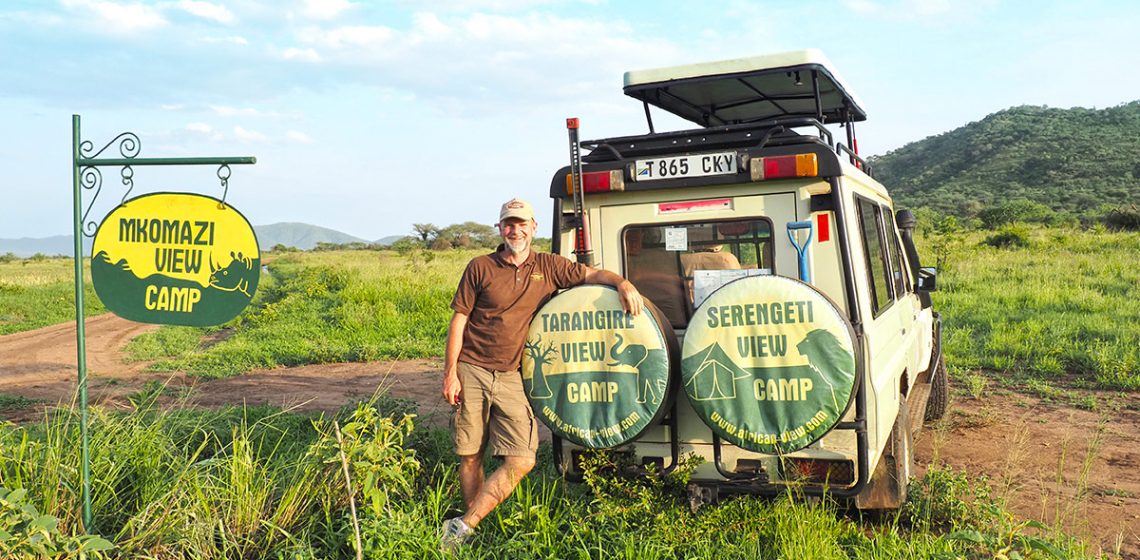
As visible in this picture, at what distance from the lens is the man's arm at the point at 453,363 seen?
12.9ft

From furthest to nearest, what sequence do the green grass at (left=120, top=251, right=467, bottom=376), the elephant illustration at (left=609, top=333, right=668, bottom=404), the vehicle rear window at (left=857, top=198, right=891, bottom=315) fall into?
the green grass at (left=120, top=251, right=467, bottom=376) → the vehicle rear window at (left=857, top=198, right=891, bottom=315) → the elephant illustration at (left=609, top=333, right=668, bottom=404)

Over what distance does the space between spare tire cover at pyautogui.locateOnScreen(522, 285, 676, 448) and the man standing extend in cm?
20

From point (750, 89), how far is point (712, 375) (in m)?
3.04

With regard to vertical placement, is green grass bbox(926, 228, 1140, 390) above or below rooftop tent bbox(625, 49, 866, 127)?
below

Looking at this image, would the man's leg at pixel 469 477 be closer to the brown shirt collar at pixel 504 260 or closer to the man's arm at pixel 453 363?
the man's arm at pixel 453 363

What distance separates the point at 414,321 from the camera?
12.6 meters

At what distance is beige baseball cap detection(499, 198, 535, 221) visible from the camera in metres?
3.99

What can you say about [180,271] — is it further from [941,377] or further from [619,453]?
[941,377]

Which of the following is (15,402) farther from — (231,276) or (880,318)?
(880,318)

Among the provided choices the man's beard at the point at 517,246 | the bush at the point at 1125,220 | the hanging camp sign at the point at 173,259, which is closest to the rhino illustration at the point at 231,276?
the hanging camp sign at the point at 173,259

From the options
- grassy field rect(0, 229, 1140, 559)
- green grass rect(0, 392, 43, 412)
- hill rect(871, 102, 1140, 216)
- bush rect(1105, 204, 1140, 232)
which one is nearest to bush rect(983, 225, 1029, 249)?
bush rect(1105, 204, 1140, 232)

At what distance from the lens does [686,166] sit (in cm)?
394

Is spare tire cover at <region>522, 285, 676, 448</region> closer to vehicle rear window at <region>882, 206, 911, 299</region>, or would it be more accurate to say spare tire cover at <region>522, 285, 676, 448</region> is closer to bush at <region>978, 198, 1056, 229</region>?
vehicle rear window at <region>882, 206, 911, 299</region>

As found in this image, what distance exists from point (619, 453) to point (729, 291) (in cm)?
93
